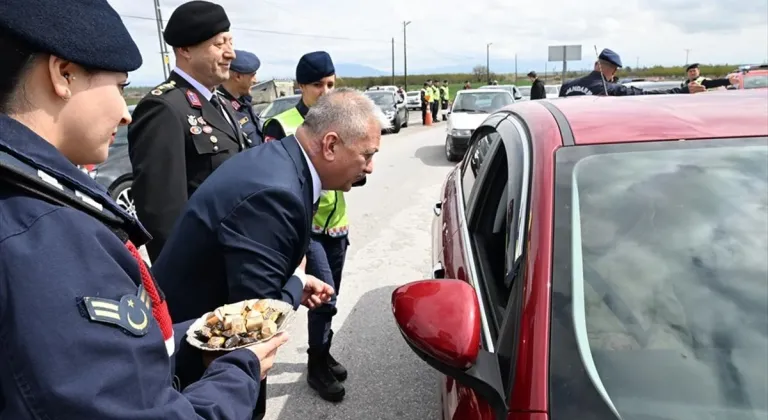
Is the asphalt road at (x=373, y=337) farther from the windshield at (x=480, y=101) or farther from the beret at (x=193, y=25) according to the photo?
the windshield at (x=480, y=101)

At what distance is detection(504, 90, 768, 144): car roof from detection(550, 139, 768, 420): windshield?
50 millimetres

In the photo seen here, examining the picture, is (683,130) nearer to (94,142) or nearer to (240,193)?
(240,193)

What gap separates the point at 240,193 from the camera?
5.31 feet

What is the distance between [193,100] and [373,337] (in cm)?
188

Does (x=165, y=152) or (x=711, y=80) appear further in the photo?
(x=711, y=80)

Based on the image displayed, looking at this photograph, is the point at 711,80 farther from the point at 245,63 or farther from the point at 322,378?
the point at 322,378

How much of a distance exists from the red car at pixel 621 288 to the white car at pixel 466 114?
26.2ft

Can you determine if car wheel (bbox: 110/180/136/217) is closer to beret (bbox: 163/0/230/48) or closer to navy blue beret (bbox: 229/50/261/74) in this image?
navy blue beret (bbox: 229/50/261/74)

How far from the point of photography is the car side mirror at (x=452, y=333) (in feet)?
4.07

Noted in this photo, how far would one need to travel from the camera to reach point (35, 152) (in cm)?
82

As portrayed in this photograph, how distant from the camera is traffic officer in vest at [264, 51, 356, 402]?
2797mm

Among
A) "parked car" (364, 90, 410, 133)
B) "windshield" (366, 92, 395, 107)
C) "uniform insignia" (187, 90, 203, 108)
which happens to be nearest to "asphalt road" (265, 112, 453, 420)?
"uniform insignia" (187, 90, 203, 108)

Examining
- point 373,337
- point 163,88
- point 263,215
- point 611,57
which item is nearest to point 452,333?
point 263,215

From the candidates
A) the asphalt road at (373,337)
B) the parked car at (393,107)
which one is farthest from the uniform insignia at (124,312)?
the parked car at (393,107)
